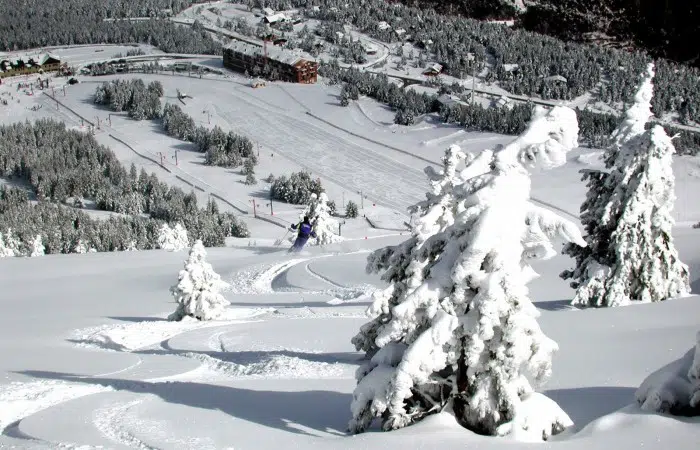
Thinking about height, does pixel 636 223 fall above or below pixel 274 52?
above

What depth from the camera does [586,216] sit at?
23.9 metres

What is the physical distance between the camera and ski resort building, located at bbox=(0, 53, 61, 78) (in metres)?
136

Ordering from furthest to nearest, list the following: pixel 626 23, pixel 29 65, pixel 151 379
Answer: pixel 29 65, pixel 626 23, pixel 151 379

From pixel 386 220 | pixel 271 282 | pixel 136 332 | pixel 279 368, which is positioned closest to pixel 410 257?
pixel 279 368

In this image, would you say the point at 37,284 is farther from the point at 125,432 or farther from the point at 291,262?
the point at 125,432

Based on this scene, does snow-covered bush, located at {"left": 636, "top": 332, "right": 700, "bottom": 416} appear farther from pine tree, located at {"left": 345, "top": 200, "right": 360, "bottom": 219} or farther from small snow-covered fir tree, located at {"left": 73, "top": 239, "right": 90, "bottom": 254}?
pine tree, located at {"left": 345, "top": 200, "right": 360, "bottom": 219}

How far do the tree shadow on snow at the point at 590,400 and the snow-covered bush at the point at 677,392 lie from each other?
127 cm

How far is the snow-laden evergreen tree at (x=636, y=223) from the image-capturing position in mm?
22344

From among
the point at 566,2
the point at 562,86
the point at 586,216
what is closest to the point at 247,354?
the point at 586,216

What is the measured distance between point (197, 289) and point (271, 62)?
330ft

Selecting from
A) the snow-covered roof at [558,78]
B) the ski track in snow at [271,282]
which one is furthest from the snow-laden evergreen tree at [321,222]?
the snow-covered roof at [558,78]

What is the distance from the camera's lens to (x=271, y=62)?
404ft

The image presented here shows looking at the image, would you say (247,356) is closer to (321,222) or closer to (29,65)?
(321,222)

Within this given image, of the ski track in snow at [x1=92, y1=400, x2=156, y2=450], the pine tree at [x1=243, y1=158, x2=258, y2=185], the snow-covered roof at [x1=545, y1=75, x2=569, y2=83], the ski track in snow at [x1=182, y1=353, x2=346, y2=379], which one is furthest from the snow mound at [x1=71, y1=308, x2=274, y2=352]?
the snow-covered roof at [x1=545, y1=75, x2=569, y2=83]
